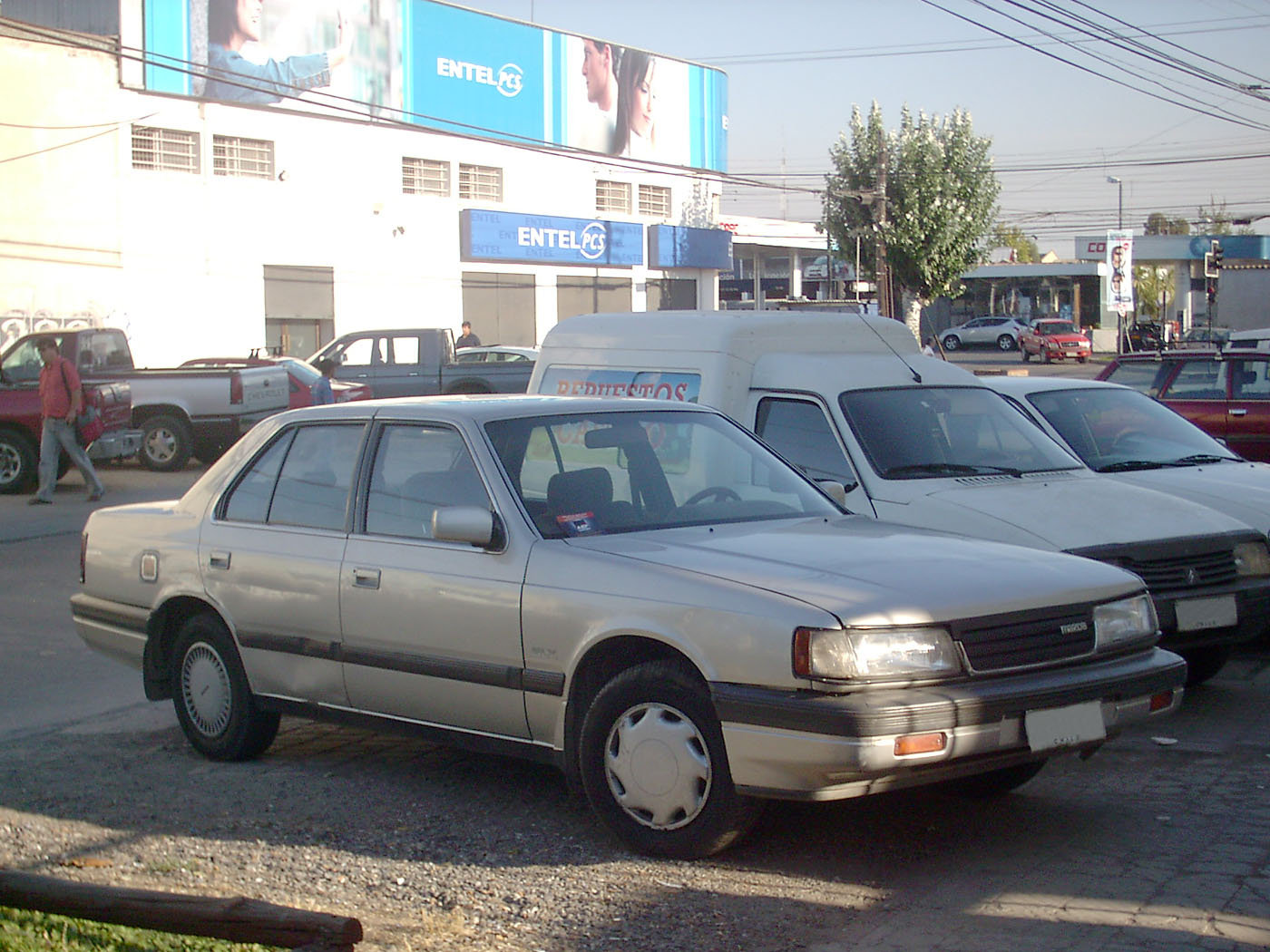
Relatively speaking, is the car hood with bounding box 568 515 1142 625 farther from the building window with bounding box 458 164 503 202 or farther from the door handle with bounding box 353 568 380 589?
the building window with bounding box 458 164 503 202

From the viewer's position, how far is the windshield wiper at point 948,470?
25.5ft

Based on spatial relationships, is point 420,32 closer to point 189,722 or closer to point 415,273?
point 415,273

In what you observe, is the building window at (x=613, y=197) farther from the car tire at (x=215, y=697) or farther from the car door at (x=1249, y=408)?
the car tire at (x=215, y=697)

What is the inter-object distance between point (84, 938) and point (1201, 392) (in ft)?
37.1

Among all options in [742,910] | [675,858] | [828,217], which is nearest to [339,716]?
[675,858]

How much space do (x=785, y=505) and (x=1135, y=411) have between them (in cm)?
470

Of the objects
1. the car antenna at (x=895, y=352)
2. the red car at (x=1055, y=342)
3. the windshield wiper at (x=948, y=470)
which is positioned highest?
the red car at (x=1055, y=342)

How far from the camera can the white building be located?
2986cm

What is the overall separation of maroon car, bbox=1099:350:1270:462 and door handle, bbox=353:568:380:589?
883 centimetres

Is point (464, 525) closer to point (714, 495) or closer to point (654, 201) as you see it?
point (714, 495)

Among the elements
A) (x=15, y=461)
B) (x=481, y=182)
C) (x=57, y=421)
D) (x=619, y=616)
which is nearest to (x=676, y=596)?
(x=619, y=616)

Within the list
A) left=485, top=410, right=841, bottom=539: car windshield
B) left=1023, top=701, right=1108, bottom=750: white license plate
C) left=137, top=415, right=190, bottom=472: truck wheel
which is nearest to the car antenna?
left=485, top=410, right=841, bottom=539: car windshield

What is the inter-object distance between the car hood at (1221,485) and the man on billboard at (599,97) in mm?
35252

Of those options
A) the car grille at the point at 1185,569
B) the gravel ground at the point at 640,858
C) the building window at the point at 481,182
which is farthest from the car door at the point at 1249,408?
the building window at the point at 481,182
